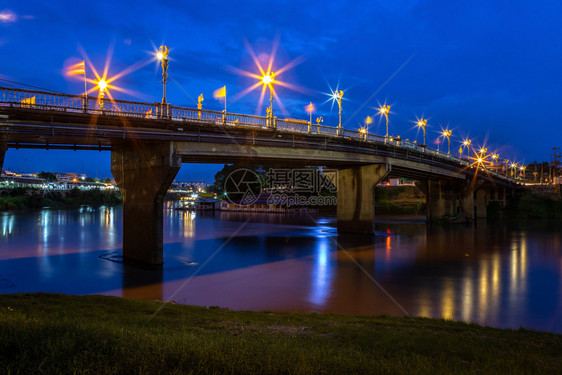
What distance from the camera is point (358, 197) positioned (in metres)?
47.6

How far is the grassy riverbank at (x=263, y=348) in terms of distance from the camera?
19.1 ft

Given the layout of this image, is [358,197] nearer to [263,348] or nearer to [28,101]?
[28,101]

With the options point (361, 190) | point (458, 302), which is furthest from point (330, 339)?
point (361, 190)

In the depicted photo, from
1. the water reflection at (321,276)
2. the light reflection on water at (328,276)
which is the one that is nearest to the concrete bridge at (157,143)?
the light reflection on water at (328,276)

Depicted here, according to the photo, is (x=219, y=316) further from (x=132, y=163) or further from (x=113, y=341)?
(x=132, y=163)

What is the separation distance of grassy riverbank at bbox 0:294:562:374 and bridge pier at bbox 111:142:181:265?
15803 millimetres

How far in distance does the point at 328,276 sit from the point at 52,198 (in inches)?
5364

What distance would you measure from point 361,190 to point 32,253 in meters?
33.5

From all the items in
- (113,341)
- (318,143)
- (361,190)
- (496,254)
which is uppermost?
(318,143)

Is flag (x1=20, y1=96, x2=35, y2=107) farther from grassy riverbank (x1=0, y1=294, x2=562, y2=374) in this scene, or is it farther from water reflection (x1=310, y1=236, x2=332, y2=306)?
water reflection (x1=310, y1=236, x2=332, y2=306)

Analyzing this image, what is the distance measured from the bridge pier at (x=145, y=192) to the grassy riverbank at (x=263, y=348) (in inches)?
622

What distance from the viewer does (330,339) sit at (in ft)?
30.1

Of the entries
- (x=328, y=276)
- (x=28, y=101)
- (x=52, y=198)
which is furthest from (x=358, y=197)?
(x=52, y=198)

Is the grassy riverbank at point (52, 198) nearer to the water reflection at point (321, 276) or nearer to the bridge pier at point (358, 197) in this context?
the bridge pier at point (358, 197)
